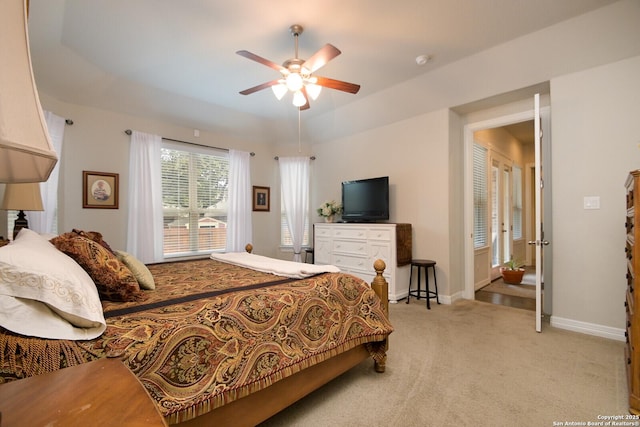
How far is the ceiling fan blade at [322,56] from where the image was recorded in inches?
86.4

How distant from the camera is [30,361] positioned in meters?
0.92

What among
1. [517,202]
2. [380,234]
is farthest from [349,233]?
[517,202]

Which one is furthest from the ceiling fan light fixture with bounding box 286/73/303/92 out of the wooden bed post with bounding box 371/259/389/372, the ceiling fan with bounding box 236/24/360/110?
the wooden bed post with bounding box 371/259/389/372

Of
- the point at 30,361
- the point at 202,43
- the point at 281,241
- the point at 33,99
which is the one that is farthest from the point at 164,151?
the point at 33,99

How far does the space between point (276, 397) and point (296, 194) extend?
409 centimetres

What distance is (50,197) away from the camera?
3.13 metres

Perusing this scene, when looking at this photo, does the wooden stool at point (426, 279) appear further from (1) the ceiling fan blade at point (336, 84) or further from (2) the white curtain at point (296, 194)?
(1) the ceiling fan blade at point (336, 84)

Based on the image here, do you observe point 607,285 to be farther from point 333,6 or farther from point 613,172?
point 333,6

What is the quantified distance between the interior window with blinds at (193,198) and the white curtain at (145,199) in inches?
7.9

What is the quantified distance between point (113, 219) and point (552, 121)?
530 cm

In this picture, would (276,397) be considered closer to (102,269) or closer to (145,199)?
(102,269)

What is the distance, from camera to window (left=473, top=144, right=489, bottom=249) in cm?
431

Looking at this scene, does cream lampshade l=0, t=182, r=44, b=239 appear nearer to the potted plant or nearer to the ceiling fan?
the ceiling fan

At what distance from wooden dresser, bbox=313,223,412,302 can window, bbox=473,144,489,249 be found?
116 cm
